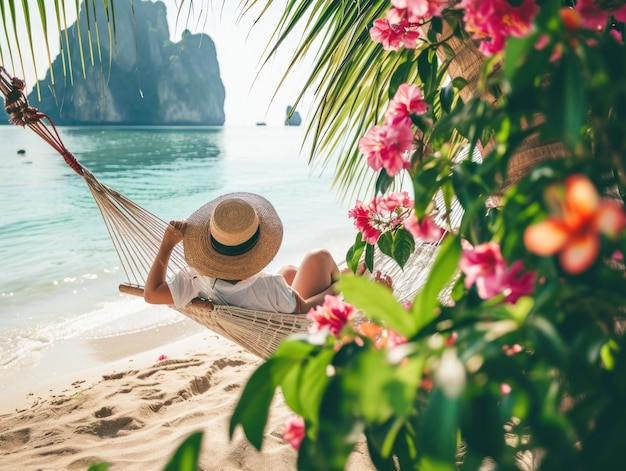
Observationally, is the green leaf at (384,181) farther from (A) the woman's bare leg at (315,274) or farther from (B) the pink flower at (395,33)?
(A) the woman's bare leg at (315,274)

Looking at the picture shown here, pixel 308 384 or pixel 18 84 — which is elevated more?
pixel 18 84

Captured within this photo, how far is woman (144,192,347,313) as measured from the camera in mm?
1696

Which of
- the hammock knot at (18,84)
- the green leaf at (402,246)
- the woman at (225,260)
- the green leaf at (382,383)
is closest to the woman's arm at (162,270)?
the woman at (225,260)

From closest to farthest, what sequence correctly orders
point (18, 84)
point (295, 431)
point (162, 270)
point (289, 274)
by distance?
point (295, 431) < point (18, 84) < point (162, 270) < point (289, 274)

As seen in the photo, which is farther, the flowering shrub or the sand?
the sand

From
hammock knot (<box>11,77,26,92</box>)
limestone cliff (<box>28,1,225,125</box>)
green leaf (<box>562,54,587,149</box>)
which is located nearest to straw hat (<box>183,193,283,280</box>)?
hammock knot (<box>11,77,26,92</box>)

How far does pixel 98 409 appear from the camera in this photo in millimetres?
2045

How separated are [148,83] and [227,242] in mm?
46540

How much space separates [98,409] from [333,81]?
A: 1.53 m

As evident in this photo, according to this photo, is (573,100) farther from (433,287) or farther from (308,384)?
(308,384)

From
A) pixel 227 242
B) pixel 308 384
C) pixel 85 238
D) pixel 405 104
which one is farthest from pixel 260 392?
pixel 85 238

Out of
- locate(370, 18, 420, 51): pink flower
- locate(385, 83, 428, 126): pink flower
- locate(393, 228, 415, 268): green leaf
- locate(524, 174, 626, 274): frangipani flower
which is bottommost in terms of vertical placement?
A: locate(393, 228, 415, 268): green leaf

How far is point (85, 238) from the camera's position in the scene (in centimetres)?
642

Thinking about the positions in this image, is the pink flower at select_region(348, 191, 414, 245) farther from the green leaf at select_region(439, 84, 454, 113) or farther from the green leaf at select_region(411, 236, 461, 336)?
the green leaf at select_region(411, 236, 461, 336)
